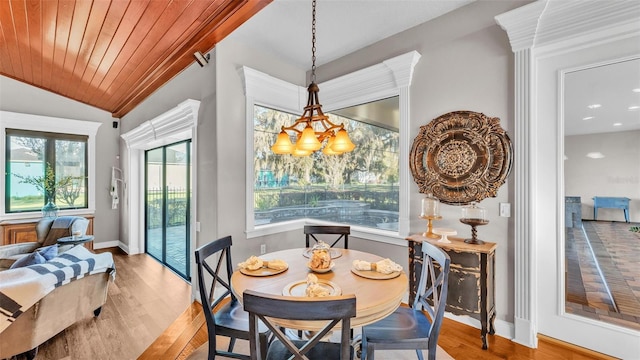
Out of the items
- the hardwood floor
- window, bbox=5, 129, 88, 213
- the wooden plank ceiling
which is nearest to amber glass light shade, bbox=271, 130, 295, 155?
the wooden plank ceiling

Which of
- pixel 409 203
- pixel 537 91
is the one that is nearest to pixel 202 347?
pixel 409 203

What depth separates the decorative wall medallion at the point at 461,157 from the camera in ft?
7.55

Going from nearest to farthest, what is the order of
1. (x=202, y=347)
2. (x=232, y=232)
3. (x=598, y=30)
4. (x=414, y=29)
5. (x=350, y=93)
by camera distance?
(x=598, y=30)
(x=202, y=347)
(x=414, y=29)
(x=232, y=232)
(x=350, y=93)

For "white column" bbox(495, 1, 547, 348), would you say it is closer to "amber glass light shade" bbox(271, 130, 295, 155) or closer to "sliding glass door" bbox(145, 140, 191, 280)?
"amber glass light shade" bbox(271, 130, 295, 155)

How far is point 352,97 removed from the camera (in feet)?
11.1

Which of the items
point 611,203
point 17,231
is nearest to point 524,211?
point 611,203

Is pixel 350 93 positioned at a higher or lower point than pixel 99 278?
higher

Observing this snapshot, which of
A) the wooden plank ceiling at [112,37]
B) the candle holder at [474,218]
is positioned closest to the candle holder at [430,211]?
the candle holder at [474,218]

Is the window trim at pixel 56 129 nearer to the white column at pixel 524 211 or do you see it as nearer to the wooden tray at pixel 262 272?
the wooden tray at pixel 262 272

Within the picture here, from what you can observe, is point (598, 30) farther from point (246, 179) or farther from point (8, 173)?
Answer: point (8, 173)

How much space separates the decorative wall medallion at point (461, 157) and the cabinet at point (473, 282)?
0.50 m

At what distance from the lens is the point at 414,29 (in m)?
2.79

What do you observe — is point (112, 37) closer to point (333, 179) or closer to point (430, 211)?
point (333, 179)

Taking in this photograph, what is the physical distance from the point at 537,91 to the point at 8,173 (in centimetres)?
724
